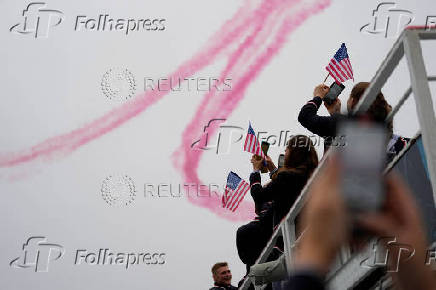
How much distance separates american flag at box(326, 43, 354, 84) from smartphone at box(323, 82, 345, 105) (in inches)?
76.1

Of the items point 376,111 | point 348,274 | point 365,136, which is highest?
point 376,111

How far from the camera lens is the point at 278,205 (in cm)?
463

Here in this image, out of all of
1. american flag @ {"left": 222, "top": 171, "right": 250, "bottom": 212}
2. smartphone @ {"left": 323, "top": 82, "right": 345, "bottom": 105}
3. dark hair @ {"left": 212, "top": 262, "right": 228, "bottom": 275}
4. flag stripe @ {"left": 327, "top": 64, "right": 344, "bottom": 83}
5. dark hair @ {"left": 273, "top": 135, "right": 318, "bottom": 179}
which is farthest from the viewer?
american flag @ {"left": 222, "top": 171, "right": 250, "bottom": 212}

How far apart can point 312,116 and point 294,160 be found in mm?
633

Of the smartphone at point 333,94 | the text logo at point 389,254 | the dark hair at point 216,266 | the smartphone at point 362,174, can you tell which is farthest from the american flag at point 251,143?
the smartphone at point 362,174

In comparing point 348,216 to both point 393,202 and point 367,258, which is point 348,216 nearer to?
point 393,202

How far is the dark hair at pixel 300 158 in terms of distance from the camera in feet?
13.4

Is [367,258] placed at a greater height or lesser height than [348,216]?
lesser

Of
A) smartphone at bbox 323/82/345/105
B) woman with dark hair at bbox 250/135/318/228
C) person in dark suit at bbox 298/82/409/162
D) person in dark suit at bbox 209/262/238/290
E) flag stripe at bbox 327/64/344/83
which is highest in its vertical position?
flag stripe at bbox 327/64/344/83

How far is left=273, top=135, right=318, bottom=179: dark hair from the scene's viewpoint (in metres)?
4.09

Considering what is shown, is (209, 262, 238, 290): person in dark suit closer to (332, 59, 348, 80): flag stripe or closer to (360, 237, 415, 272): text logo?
(332, 59, 348, 80): flag stripe

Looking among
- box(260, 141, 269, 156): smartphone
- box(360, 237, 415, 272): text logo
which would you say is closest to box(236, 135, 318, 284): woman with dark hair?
box(260, 141, 269, 156): smartphone

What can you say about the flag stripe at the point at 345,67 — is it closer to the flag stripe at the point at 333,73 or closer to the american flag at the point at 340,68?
the american flag at the point at 340,68

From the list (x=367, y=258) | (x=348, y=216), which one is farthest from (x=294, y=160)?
(x=348, y=216)
